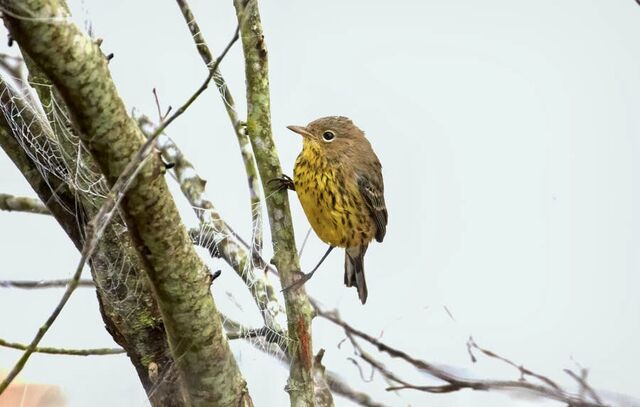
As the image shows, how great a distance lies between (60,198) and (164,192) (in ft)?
2.85

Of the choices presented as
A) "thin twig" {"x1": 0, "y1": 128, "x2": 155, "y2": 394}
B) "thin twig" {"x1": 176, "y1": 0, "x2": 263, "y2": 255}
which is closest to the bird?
"thin twig" {"x1": 176, "y1": 0, "x2": 263, "y2": 255}

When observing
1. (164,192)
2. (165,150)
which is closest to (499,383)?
(164,192)

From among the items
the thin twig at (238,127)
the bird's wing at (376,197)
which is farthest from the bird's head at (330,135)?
the thin twig at (238,127)

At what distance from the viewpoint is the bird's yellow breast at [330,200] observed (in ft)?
15.7

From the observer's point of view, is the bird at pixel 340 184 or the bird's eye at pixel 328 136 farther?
the bird's eye at pixel 328 136

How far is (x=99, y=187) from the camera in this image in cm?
305

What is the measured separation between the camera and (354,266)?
5.44 m

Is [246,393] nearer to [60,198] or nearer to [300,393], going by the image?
[300,393]

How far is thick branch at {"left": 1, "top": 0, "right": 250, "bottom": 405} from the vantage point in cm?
220

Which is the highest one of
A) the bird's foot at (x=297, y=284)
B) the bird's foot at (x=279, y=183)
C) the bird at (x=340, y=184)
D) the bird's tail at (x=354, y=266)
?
the bird at (x=340, y=184)

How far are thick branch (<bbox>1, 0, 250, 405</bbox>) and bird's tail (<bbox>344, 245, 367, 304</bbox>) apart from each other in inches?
93.0

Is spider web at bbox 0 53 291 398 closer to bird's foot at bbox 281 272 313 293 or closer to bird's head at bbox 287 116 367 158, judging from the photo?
bird's foot at bbox 281 272 313 293

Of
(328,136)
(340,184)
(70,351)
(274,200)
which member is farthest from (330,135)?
(70,351)

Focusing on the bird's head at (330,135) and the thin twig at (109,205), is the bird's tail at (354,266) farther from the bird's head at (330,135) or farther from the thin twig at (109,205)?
the thin twig at (109,205)
